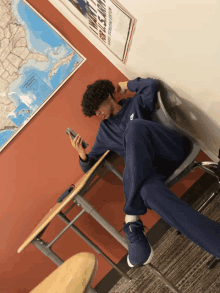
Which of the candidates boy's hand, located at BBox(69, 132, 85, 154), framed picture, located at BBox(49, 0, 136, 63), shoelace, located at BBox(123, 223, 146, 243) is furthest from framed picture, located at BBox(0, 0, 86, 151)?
shoelace, located at BBox(123, 223, 146, 243)

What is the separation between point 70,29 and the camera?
5.63 ft

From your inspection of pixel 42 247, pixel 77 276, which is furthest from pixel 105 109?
pixel 77 276

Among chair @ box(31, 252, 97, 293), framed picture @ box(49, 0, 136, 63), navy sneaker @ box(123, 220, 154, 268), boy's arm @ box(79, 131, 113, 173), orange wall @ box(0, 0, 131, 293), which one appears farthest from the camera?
orange wall @ box(0, 0, 131, 293)

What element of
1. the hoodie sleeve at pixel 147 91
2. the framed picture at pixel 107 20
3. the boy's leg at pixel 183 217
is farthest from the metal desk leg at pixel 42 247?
the framed picture at pixel 107 20

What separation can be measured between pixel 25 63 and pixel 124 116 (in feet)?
2.97

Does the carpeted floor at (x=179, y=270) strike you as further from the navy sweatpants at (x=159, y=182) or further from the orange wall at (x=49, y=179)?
the navy sweatpants at (x=159, y=182)

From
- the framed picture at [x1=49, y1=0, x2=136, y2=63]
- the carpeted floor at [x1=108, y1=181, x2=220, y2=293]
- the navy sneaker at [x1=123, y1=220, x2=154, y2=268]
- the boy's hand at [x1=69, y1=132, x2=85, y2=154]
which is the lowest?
the carpeted floor at [x1=108, y1=181, x2=220, y2=293]

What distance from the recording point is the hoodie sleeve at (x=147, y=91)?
1.31 m

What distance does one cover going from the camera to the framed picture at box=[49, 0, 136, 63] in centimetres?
121

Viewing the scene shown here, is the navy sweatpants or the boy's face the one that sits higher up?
the boy's face

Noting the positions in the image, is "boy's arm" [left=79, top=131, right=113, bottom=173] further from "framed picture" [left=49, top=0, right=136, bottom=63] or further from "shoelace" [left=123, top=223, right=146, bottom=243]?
"framed picture" [left=49, top=0, right=136, bottom=63]

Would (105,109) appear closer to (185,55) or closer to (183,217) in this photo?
(185,55)

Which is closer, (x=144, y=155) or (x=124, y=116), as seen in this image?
(x=144, y=155)

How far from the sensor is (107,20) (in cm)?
135
